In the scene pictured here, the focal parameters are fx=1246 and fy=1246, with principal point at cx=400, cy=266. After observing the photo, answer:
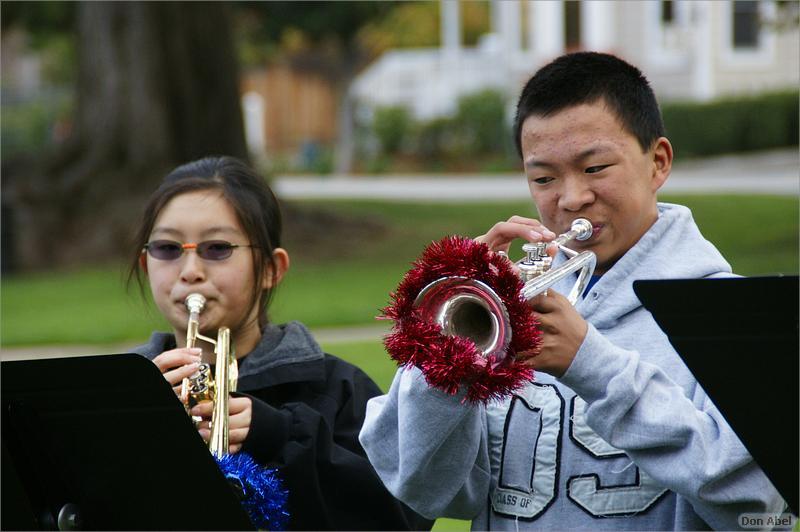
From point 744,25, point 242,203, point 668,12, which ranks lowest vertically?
point 242,203

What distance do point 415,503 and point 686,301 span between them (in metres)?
0.88

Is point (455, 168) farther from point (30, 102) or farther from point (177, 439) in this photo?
point (177, 439)

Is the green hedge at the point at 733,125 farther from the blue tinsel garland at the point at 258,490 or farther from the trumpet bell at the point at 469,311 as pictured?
the trumpet bell at the point at 469,311

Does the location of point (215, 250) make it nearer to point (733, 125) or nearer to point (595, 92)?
point (595, 92)

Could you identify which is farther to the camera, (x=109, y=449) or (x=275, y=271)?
(x=275, y=271)

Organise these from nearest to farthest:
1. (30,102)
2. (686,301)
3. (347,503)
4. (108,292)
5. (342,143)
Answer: (686,301), (347,503), (108,292), (342,143), (30,102)

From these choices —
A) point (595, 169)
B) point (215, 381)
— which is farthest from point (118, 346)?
point (595, 169)

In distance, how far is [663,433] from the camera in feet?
7.57

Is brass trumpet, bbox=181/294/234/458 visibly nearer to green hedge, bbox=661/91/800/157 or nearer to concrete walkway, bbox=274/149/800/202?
concrete walkway, bbox=274/149/800/202

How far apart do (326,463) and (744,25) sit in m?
20.8

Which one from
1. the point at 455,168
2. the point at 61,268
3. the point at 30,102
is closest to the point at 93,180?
the point at 61,268

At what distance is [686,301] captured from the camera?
6.77 ft

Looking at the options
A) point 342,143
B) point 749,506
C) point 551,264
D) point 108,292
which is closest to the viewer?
point 749,506

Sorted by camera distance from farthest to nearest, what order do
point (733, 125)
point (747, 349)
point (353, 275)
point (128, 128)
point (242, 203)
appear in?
point (733, 125) < point (128, 128) < point (353, 275) < point (242, 203) < point (747, 349)
